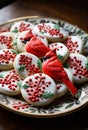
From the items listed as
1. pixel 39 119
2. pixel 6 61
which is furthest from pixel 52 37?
pixel 39 119

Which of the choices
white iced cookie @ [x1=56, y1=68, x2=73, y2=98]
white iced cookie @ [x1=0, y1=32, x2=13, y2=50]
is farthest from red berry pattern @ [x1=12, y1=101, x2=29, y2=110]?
white iced cookie @ [x1=0, y1=32, x2=13, y2=50]

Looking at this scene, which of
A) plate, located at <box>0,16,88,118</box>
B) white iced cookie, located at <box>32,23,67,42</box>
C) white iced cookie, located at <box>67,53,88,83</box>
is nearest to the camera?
plate, located at <box>0,16,88,118</box>

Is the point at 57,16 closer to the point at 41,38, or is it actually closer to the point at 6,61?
the point at 41,38

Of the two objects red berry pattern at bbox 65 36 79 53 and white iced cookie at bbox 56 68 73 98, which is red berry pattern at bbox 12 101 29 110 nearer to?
white iced cookie at bbox 56 68 73 98

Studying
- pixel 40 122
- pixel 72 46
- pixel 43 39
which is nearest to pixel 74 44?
pixel 72 46

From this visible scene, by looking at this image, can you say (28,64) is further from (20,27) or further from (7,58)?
(20,27)

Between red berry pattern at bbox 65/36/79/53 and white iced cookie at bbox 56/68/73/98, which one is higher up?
red berry pattern at bbox 65/36/79/53

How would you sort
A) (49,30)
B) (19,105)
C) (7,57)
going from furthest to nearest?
(49,30)
(7,57)
(19,105)
